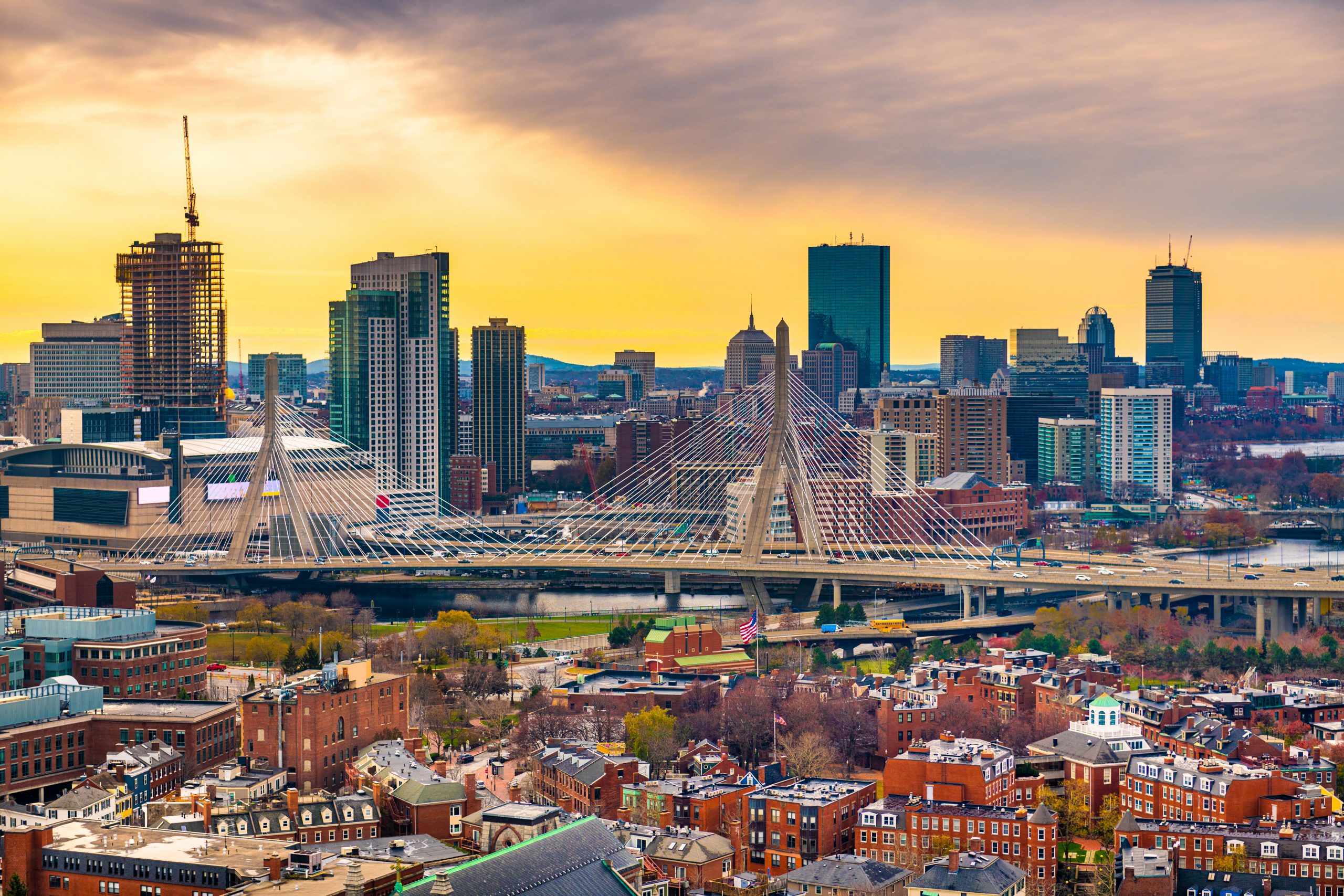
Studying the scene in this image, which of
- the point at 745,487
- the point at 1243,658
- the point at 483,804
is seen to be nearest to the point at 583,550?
the point at 745,487

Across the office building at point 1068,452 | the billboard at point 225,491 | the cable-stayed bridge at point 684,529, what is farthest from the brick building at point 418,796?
the office building at point 1068,452

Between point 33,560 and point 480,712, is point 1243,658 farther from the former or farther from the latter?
point 33,560

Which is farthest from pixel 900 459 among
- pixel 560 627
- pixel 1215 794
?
pixel 1215 794

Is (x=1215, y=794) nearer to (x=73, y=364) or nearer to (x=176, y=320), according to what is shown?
(x=176, y=320)

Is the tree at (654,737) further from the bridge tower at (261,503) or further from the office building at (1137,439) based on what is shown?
the office building at (1137,439)

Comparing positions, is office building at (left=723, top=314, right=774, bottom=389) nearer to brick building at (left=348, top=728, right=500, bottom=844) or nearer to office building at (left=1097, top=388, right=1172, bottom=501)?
office building at (left=1097, top=388, right=1172, bottom=501)

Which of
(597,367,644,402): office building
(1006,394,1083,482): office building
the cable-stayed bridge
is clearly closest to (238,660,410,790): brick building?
the cable-stayed bridge

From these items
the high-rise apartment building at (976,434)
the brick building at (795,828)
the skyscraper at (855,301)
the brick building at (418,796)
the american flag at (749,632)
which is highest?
the skyscraper at (855,301)
